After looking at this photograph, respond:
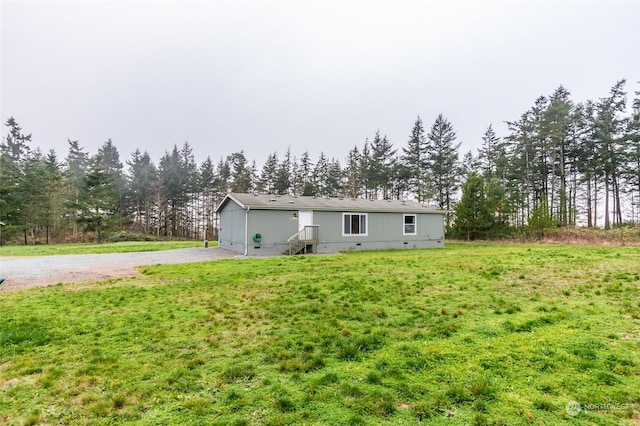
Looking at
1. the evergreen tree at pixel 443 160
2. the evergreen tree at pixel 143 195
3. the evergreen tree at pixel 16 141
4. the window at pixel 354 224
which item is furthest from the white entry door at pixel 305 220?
the evergreen tree at pixel 16 141

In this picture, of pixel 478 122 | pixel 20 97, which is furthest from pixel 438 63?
pixel 20 97

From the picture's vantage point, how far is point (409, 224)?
1781 centimetres

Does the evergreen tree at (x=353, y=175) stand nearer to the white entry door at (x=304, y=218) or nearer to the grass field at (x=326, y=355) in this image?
the white entry door at (x=304, y=218)

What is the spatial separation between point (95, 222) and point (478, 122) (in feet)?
127

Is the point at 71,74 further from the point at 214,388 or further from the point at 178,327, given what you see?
the point at 214,388

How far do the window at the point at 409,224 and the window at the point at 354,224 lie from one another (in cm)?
280

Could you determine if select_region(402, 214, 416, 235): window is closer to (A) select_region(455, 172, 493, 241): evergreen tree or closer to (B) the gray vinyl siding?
(B) the gray vinyl siding

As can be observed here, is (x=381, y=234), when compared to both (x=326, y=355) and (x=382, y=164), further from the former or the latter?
(x=382, y=164)

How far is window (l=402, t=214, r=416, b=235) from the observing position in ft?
57.7

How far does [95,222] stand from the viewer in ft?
84.7

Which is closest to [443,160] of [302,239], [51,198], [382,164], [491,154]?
[491,154]

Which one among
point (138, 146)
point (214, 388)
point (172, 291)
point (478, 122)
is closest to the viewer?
point (214, 388)

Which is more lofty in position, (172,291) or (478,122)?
(478,122)

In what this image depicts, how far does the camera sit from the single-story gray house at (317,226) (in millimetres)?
14078
